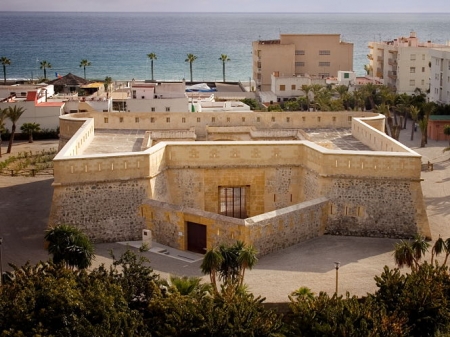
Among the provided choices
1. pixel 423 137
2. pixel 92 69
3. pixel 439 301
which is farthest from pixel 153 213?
A: pixel 92 69

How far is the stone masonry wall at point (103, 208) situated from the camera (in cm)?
2586

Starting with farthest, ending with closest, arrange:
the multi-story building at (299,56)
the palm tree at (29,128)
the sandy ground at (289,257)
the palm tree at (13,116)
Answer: the multi-story building at (299,56) → the palm tree at (29,128) → the palm tree at (13,116) → the sandy ground at (289,257)

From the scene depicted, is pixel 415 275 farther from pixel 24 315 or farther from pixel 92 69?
pixel 92 69

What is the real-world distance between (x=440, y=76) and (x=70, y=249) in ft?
163

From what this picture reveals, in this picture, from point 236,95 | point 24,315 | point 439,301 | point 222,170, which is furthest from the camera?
point 236,95

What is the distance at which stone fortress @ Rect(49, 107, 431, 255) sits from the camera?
25.6 meters

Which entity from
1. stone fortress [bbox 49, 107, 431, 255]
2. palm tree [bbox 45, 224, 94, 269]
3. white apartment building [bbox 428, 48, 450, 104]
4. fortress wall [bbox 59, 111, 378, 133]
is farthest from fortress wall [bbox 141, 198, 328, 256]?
white apartment building [bbox 428, 48, 450, 104]

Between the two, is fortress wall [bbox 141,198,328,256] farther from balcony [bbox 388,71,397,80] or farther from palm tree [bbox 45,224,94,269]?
balcony [bbox 388,71,397,80]

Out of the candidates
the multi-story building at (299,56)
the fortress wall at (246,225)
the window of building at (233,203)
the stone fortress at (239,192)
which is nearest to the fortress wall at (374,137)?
the stone fortress at (239,192)

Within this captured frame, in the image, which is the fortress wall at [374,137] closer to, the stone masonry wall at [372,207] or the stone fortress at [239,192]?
the stone fortress at [239,192]

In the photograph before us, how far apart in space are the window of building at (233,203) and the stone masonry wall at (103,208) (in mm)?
4216

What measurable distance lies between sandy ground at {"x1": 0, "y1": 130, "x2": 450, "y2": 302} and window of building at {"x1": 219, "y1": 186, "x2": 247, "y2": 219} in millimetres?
4480

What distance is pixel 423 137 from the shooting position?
51.1 meters

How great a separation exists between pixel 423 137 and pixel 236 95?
26.5 meters
